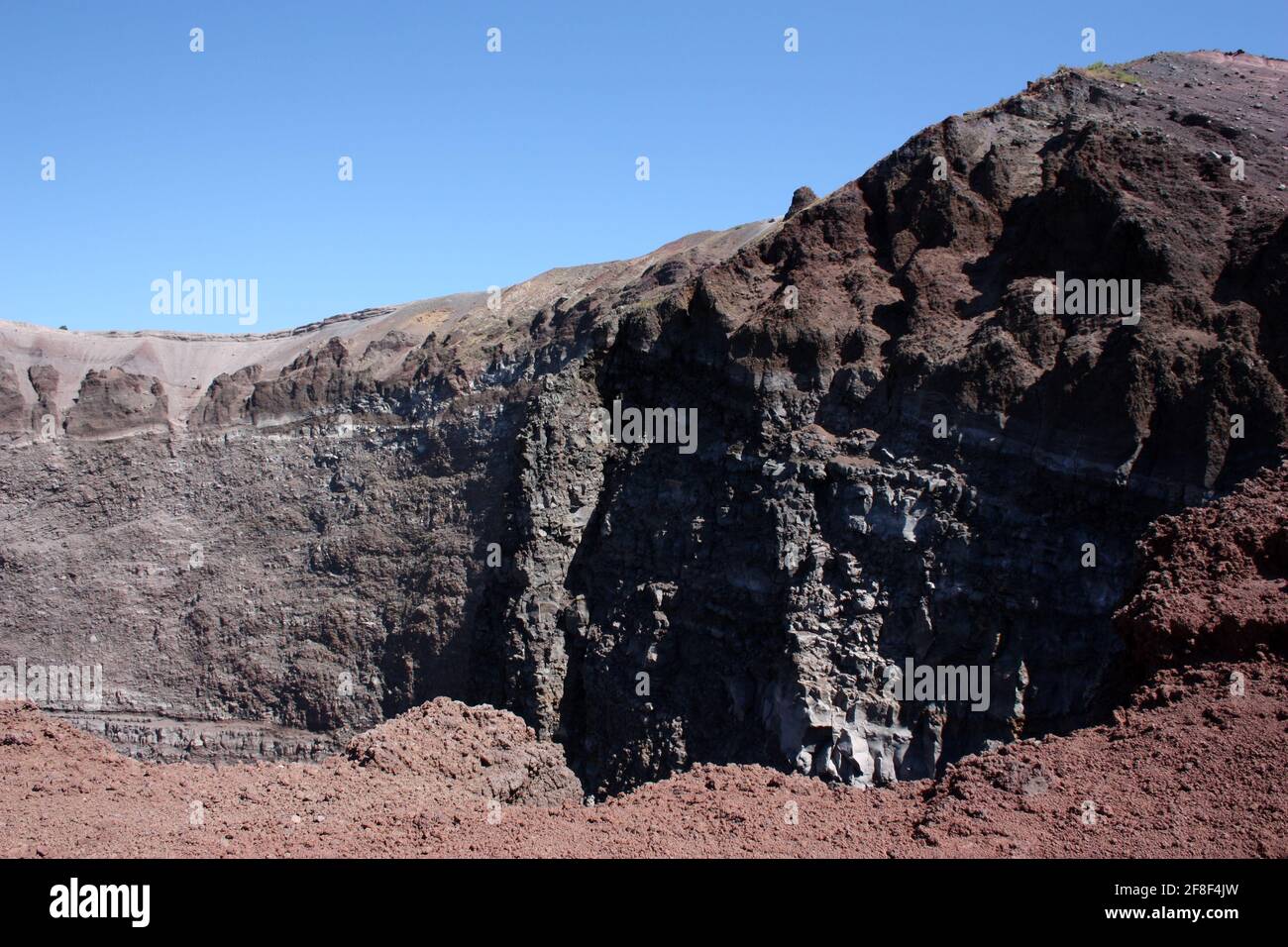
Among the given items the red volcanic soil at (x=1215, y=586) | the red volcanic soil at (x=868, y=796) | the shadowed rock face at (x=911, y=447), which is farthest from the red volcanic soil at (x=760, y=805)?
the shadowed rock face at (x=911, y=447)

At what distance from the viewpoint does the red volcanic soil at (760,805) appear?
7.52 metres

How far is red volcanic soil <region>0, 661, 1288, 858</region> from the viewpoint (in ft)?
24.7

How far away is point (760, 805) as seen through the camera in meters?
8.79

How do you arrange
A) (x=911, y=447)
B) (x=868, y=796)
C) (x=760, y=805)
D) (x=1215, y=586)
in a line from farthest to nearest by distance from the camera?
(x=911, y=447), (x=1215, y=586), (x=868, y=796), (x=760, y=805)

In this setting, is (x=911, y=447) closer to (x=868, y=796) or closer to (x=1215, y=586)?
(x=1215, y=586)

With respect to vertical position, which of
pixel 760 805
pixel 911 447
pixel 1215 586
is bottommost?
pixel 760 805

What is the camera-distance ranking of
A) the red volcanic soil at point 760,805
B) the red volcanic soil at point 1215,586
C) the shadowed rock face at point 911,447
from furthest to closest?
the shadowed rock face at point 911,447 → the red volcanic soil at point 1215,586 → the red volcanic soil at point 760,805

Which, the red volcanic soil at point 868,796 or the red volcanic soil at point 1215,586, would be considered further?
the red volcanic soil at point 1215,586

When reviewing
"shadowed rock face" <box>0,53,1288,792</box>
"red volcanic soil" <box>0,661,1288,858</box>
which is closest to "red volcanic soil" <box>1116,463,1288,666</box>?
"red volcanic soil" <box>0,661,1288,858</box>

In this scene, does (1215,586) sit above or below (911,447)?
below

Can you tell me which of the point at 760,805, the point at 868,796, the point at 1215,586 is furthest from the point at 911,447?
the point at 760,805

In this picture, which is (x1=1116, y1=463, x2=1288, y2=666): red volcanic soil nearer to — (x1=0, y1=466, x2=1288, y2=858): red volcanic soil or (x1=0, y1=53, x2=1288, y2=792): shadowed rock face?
(x1=0, y1=466, x2=1288, y2=858): red volcanic soil

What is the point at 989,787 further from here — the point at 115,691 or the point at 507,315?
the point at 507,315

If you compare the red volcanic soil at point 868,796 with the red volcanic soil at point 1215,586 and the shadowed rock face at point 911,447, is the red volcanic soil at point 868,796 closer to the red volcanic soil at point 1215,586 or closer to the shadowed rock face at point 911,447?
the red volcanic soil at point 1215,586
